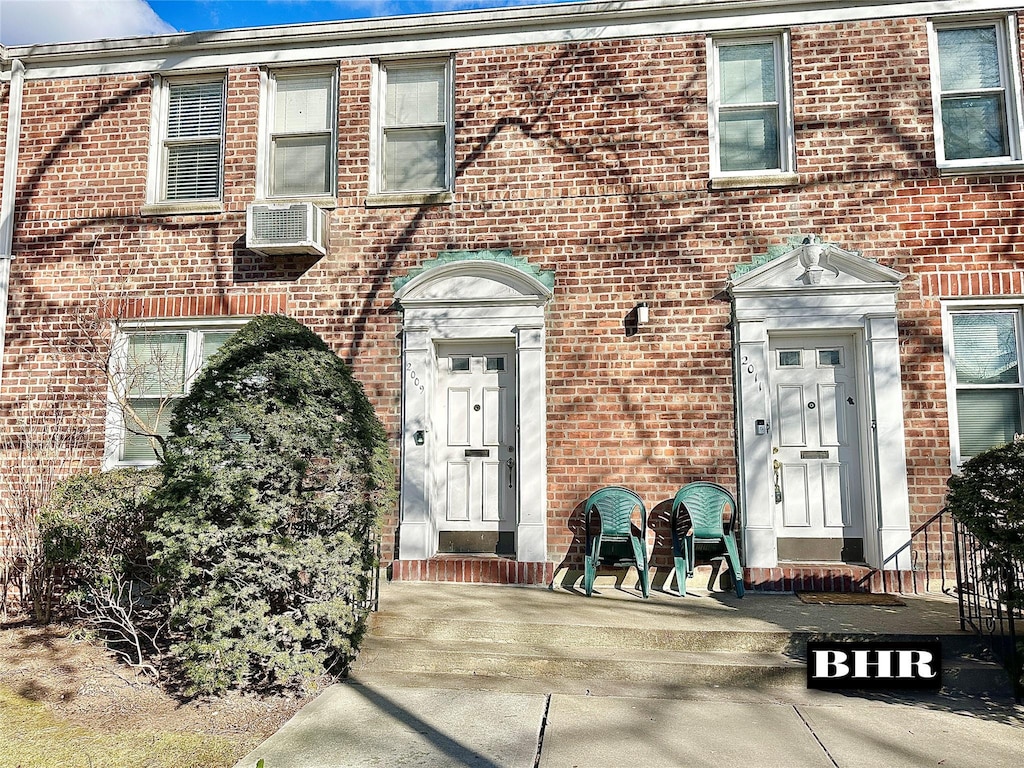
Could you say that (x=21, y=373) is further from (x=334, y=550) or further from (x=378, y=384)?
(x=334, y=550)

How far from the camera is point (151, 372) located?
305 inches

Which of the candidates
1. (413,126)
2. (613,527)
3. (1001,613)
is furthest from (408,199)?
(1001,613)

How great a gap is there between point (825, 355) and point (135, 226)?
7.06 meters

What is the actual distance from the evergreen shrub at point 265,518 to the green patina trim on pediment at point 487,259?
2.43 m

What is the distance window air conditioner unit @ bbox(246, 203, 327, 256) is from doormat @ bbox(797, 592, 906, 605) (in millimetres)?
5526

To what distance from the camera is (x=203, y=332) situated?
778cm

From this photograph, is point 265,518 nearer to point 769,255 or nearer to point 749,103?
point 769,255

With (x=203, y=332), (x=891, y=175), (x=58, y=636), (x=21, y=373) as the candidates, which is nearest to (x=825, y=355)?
(x=891, y=175)

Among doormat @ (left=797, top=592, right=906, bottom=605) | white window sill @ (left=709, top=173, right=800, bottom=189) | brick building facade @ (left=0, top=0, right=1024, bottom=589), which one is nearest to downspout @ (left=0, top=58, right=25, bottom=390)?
brick building facade @ (left=0, top=0, right=1024, bottom=589)

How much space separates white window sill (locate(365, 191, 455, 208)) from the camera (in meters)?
7.59

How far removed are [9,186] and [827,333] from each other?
336 inches

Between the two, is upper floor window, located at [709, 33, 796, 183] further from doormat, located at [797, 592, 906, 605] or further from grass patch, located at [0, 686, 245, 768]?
grass patch, located at [0, 686, 245, 768]

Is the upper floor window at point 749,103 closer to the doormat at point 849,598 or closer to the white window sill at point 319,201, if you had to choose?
the white window sill at point 319,201

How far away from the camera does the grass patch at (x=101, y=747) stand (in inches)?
151
